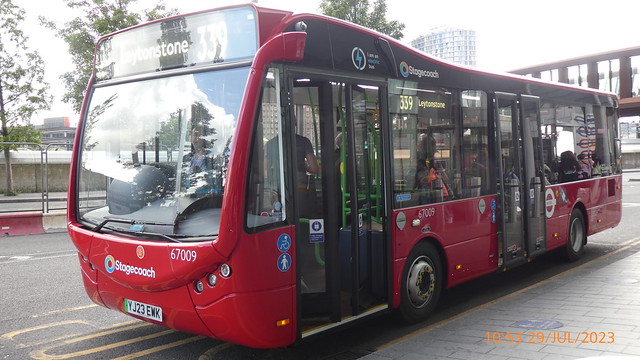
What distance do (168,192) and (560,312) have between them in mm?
4187

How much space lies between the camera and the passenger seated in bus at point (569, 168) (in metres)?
8.83

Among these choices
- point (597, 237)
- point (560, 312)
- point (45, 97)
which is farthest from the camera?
point (45, 97)

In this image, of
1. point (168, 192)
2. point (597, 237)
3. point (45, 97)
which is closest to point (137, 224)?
point (168, 192)

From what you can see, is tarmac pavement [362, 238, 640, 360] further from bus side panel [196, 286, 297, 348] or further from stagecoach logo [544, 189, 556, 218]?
stagecoach logo [544, 189, 556, 218]

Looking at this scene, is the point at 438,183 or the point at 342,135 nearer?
the point at 342,135

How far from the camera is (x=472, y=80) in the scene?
6949mm

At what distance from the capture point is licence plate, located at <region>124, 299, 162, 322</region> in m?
4.59

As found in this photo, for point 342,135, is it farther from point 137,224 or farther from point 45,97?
point 45,97

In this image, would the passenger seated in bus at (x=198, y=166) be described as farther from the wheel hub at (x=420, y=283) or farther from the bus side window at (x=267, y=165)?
the wheel hub at (x=420, y=283)

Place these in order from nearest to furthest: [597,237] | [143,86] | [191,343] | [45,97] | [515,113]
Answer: [143,86] < [191,343] < [515,113] < [597,237] < [45,97]

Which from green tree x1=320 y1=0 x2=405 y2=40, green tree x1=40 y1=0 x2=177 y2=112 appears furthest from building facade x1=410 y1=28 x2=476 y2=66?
green tree x1=40 y1=0 x2=177 y2=112

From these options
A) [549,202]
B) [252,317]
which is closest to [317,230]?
[252,317]

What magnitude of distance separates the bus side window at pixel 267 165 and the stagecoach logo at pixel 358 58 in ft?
3.54

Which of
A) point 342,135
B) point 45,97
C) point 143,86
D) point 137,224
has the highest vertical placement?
point 45,97
